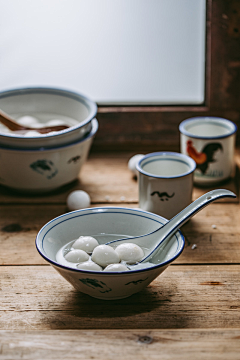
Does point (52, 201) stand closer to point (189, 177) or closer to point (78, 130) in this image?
point (78, 130)

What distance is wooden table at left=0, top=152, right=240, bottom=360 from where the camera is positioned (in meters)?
0.42

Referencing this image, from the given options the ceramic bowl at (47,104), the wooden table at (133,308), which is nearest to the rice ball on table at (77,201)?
the wooden table at (133,308)

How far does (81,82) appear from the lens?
3.09ft

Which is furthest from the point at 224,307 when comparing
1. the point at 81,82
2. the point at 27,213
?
the point at 81,82

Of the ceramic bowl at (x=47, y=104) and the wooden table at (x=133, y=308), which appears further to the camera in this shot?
the ceramic bowl at (x=47, y=104)

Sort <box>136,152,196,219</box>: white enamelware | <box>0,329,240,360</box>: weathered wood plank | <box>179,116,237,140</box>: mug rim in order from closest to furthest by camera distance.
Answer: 1. <box>0,329,240,360</box>: weathered wood plank
2. <box>136,152,196,219</box>: white enamelware
3. <box>179,116,237,140</box>: mug rim

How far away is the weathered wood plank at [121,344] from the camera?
41cm

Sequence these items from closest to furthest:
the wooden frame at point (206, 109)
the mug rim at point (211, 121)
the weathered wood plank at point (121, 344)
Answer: the weathered wood plank at point (121, 344)
the mug rim at point (211, 121)
the wooden frame at point (206, 109)

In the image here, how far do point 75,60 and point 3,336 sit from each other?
0.64 metres

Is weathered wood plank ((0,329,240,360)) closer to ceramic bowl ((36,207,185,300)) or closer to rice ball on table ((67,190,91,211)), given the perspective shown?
ceramic bowl ((36,207,185,300))

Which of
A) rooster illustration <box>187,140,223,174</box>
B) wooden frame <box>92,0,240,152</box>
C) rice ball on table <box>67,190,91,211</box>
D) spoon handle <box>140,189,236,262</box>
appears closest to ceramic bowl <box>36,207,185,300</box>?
spoon handle <box>140,189,236,262</box>

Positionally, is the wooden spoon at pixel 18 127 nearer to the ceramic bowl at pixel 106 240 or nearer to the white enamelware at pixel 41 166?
the white enamelware at pixel 41 166

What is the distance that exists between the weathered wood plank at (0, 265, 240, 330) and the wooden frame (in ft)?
1.40

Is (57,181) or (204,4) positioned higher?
(204,4)
